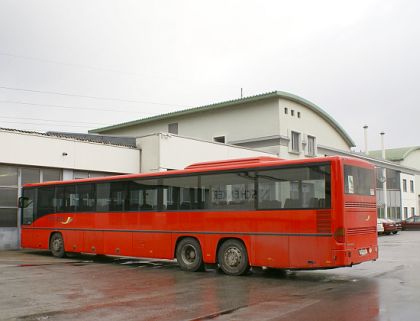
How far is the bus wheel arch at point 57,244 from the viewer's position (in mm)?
19594

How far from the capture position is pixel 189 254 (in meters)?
15.2

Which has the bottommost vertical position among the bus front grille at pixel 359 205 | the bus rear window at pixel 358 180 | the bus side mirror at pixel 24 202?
the bus front grille at pixel 359 205

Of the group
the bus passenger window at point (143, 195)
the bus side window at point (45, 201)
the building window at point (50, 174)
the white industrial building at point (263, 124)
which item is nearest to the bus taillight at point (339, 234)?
the bus passenger window at point (143, 195)

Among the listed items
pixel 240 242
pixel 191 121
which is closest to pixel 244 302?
pixel 240 242

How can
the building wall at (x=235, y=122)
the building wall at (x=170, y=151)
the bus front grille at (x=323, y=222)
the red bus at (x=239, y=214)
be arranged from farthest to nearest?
the building wall at (x=235, y=122), the building wall at (x=170, y=151), the red bus at (x=239, y=214), the bus front grille at (x=323, y=222)

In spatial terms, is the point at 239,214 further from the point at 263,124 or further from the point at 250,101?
the point at 250,101

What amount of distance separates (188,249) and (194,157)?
1415 cm

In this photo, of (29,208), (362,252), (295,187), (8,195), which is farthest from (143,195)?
(8,195)

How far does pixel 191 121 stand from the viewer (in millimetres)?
41625

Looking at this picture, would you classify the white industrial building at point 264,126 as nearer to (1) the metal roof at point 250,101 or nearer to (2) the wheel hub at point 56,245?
(1) the metal roof at point 250,101

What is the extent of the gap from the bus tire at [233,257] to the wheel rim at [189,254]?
3.10 ft

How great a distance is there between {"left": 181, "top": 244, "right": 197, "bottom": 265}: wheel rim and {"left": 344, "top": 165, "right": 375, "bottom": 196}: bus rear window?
4939mm

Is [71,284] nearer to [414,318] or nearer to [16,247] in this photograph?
[414,318]

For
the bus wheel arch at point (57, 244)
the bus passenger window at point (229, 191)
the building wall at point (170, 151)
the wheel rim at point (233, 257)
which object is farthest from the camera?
the building wall at point (170, 151)
